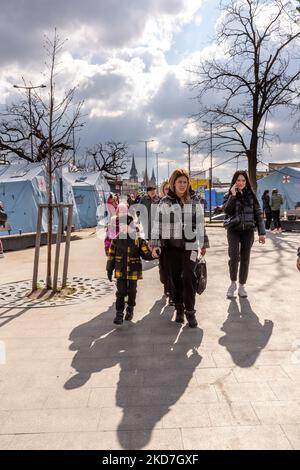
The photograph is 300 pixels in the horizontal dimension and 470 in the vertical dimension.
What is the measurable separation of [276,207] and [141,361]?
13.7 meters

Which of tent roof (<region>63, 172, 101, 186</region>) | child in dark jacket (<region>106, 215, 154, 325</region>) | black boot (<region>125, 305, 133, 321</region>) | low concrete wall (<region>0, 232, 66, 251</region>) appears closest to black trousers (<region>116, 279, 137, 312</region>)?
child in dark jacket (<region>106, 215, 154, 325</region>)

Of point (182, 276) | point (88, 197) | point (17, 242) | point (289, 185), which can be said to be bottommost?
point (17, 242)

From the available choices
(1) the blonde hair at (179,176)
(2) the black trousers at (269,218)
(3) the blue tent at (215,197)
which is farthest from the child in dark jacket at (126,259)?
(3) the blue tent at (215,197)

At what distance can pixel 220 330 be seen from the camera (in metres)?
4.91

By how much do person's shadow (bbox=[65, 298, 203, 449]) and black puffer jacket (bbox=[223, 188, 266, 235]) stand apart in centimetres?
171

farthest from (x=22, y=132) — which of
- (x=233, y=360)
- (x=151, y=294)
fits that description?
(x=233, y=360)

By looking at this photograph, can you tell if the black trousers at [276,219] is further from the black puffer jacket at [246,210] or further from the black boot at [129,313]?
the black boot at [129,313]

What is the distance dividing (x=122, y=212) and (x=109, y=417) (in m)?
2.95

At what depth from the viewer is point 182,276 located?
507 centimetres

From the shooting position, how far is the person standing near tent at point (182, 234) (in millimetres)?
4973

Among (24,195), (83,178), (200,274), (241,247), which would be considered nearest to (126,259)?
(200,274)

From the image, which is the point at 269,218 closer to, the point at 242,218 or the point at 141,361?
the point at 242,218

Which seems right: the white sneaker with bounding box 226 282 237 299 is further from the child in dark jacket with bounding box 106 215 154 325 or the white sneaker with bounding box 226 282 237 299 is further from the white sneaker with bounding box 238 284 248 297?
the child in dark jacket with bounding box 106 215 154 325
